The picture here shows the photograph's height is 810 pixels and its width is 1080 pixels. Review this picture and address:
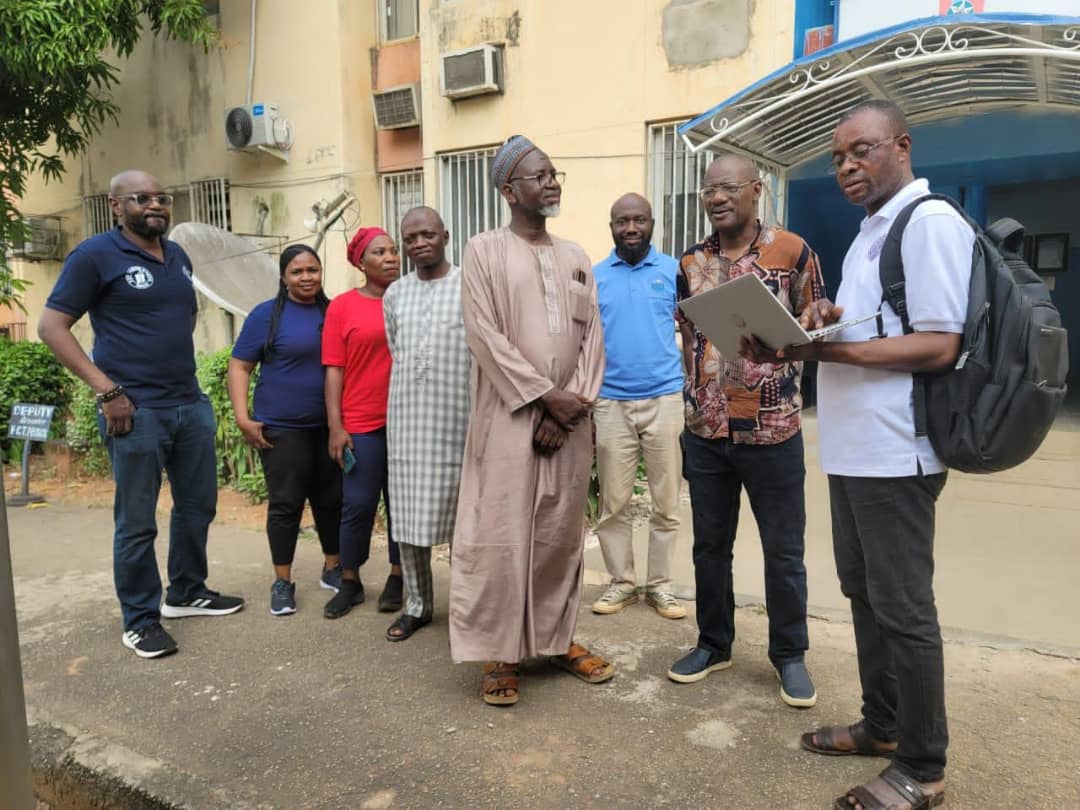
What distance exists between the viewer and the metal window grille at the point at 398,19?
408 inches

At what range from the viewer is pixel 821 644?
3.54m

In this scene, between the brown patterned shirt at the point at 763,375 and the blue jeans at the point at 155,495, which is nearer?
the brown patterned shirt at the point at 763,375

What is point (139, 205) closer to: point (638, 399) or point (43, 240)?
point (638, 399)

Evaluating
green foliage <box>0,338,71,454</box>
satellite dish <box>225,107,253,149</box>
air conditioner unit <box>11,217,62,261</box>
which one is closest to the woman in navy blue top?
green foliage <box>0,338,71,454</box>

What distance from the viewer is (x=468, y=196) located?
9547 mm

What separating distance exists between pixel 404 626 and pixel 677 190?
567 centimetres

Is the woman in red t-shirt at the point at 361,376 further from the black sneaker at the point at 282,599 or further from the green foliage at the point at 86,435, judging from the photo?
the green foliage at the point at 86,435

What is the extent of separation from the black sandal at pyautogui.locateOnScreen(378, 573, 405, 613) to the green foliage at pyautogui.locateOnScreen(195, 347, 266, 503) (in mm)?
2867

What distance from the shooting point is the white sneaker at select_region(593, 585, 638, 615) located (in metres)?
3.93

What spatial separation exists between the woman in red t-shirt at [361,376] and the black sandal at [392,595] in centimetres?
38

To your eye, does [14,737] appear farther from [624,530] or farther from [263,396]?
[624,530]

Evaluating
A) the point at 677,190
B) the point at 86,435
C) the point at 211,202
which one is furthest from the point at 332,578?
the point at 211,202

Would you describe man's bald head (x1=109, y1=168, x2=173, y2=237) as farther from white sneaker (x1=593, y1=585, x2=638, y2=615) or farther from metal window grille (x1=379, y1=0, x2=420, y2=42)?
metal window grille (x1=379, y1=0, x2=420, y2=42)

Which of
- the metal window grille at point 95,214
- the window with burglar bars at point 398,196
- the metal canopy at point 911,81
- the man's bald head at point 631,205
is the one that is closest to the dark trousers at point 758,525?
the man's bald head at point 631,205
